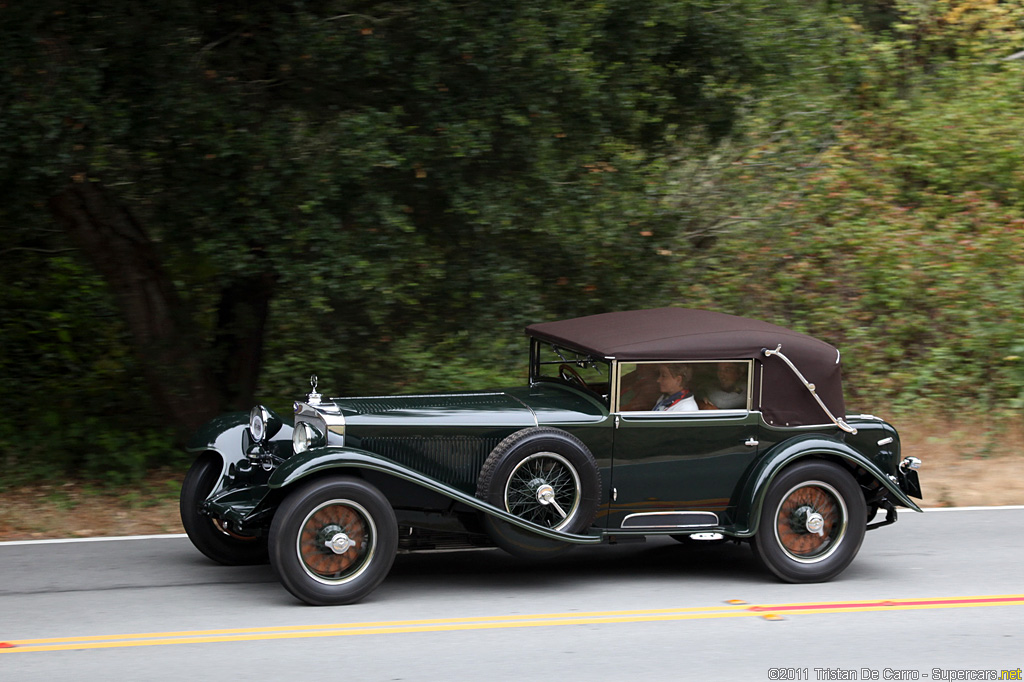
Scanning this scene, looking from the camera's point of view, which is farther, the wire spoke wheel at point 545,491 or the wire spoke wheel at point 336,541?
the wire spoke wheel at point 545,491

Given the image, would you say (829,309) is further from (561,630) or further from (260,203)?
(561,630)

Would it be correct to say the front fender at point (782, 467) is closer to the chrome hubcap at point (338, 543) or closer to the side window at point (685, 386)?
the side window at point (685, 386)

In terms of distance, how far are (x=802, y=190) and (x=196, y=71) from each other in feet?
A: 30.0

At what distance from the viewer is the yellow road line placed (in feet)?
18.4

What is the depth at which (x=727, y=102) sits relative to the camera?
1083cm

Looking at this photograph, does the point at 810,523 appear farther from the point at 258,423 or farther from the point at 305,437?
the point at 258,423

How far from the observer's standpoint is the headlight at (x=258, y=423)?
7145 millimetres

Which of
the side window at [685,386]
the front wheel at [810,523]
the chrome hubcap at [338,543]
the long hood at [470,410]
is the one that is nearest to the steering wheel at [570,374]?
the long hood at [470,410]

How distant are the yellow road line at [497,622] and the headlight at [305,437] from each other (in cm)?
125

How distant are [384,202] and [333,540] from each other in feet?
12.8

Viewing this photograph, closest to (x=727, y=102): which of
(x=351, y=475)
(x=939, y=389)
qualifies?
(x=939, y=389)

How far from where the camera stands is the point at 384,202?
930cm

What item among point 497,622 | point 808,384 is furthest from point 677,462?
point 497,622

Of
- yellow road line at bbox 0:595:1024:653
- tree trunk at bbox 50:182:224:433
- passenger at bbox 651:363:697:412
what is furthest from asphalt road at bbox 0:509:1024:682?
tree trunk at bbox 50:182:224:433
